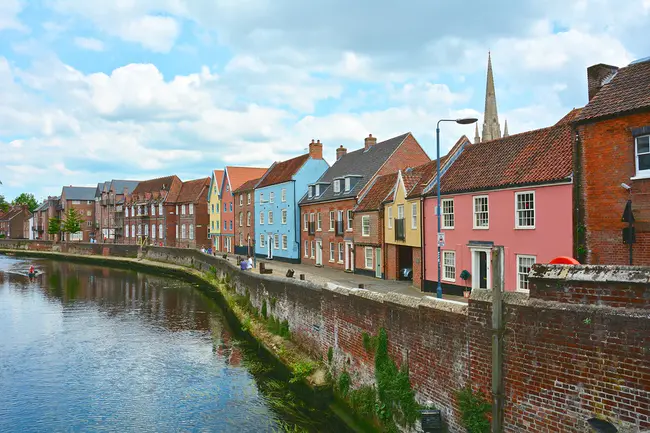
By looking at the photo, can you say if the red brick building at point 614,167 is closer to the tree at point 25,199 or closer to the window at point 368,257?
the window at point 368,257

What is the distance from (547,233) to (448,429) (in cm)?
1195

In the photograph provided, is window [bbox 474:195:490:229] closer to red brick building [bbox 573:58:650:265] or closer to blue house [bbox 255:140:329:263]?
red brick building [bbox 573:58:650:265]

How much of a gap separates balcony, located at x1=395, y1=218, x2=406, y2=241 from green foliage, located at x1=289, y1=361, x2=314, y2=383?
44.4 ft

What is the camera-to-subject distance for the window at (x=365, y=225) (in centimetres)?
3591

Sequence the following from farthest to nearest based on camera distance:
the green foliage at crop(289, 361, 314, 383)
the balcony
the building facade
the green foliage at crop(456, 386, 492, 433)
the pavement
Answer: the building facade < the balcony < the pavement < the green foliage at crop(289, 361, 314, 383) < the green foliage at crop(456, 386, 492, 433)

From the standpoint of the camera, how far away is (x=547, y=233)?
64.6 ft

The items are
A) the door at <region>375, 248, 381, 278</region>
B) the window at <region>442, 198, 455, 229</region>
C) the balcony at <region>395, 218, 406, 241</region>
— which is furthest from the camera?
the door at <region>375, 248, 381, 278</region>

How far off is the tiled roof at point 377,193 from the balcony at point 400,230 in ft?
12.0

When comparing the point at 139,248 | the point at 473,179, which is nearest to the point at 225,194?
the point at 139,248

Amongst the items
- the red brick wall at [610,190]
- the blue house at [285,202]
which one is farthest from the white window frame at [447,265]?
the blue house at [285,202]

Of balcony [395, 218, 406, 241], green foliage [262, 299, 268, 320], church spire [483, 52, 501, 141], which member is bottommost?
green foliage [262, 299, 268, 320]

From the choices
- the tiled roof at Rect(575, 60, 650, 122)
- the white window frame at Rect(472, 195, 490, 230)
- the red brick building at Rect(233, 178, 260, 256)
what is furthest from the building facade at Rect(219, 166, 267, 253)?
the tiled roof at Rect(575, 60, 650, 122)

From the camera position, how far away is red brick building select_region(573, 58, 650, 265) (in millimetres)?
15344

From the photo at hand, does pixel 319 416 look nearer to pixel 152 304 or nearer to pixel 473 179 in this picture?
pixel 473 179
